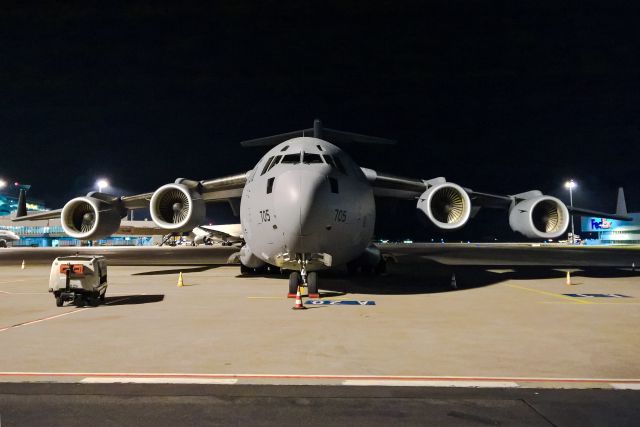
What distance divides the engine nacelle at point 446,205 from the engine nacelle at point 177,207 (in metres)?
8.41

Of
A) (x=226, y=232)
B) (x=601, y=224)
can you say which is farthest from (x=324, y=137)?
(x=601, y=224)

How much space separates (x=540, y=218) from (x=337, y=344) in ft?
48.4

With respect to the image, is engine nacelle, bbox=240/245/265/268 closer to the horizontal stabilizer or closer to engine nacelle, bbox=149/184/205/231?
engine nacelle, bbox=149/184/205/231

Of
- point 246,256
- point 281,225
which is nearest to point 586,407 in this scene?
point 281,225

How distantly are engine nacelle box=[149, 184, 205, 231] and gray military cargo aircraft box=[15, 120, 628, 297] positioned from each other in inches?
1.6

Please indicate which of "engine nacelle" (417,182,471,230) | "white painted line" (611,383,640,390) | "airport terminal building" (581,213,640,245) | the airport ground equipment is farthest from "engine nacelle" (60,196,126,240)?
"airport terminal building" (581,213,640,245)

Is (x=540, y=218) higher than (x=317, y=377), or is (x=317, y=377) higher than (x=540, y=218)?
(x=540, y=218)

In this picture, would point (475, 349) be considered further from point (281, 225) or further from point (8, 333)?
point (8, 333)

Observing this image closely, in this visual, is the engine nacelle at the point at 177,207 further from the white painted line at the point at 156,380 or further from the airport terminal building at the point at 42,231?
the airport terminal building at the point at 42,231

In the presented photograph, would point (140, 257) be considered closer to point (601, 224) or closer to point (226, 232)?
point (226, 232)

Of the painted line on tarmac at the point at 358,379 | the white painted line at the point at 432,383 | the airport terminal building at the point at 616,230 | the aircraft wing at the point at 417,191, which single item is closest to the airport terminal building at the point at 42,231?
the aircraft wing at the point at 417,191

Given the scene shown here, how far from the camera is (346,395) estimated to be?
179 inches

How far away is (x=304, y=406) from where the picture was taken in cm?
427

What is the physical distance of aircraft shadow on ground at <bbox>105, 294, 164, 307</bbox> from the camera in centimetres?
1148
